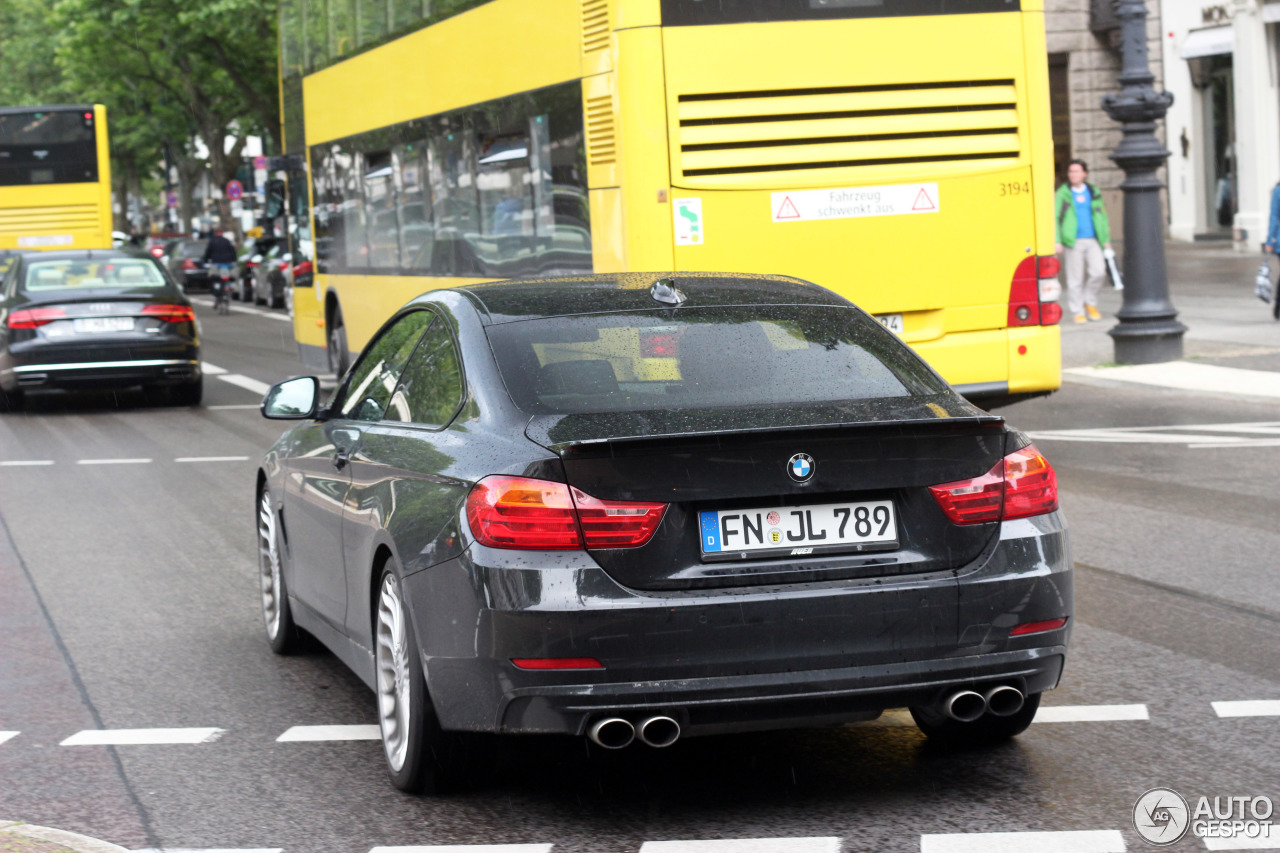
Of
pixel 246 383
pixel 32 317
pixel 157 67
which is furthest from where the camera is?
pixel 157 67

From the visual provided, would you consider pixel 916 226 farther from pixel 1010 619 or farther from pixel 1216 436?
pixel 1010 619

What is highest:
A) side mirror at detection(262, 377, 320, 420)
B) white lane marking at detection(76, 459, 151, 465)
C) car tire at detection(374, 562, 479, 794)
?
side mirror at detection(262, 377, 320, 420)

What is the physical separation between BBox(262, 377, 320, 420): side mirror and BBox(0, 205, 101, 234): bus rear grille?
2787 cm

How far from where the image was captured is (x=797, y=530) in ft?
15.2

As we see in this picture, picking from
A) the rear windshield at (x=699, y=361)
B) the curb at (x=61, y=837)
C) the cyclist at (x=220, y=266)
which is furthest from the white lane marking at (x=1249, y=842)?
the cyclist at (x=220, y=266)

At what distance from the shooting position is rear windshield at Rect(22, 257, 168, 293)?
18.6m

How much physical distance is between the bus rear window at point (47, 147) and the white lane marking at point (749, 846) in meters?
30.3

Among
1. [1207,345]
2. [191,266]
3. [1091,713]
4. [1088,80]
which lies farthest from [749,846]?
[191,266]

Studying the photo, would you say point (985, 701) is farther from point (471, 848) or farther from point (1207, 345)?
point (1207, 345)

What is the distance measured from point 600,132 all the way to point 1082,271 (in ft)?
44.4

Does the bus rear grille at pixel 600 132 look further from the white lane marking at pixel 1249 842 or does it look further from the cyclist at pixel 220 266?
the cyclist at pixel 220 266

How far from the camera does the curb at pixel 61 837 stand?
4645mm

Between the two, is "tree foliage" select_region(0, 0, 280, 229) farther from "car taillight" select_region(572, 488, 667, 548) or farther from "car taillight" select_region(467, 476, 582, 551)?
"car taillight" select_region(572, 488, 667, 548)

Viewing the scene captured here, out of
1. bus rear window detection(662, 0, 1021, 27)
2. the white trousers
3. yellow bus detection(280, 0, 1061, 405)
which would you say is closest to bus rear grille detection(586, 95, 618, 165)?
yellow bus detection(280, 0, 1061, 405)
